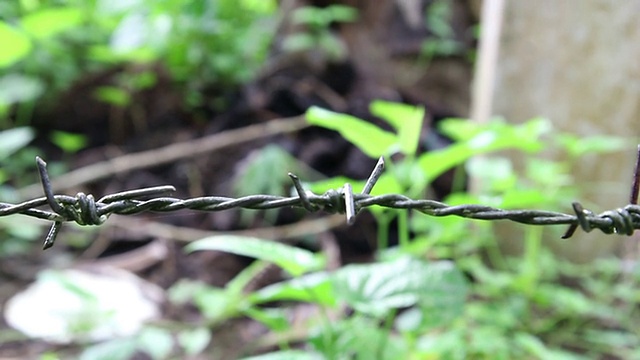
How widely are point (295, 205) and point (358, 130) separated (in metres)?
0.29

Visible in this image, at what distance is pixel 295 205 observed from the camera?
36 cm

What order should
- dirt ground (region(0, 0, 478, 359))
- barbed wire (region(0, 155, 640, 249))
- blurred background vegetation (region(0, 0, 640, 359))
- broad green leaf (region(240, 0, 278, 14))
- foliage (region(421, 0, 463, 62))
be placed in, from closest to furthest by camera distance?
barbed wire (region(0, 155, 640, 249))
blurred background vegetation (region(0, 0, 640, 359))
dirt ground (region(0, 0, 478, 359))
foliage (region(421, 0, 463, 62))
broad green leaf (region(240, 0, 278, 14))

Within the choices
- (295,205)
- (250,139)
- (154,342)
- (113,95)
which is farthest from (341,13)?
(295,205)

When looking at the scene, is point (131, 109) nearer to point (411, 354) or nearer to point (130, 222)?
point (130, 222)

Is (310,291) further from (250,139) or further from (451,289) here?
(250,139)

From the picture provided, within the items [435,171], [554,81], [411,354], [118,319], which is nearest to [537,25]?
[554,81]

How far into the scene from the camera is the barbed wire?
1.10 ft

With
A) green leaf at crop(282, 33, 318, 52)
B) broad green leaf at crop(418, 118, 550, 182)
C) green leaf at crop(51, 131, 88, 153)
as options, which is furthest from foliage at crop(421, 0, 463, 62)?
green leaf at crop(51, 131, 88, 153)

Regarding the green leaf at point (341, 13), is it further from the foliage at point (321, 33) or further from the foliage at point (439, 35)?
the foliage at point (439, 35)

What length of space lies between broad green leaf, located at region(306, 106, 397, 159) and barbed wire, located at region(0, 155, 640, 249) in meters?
0.23

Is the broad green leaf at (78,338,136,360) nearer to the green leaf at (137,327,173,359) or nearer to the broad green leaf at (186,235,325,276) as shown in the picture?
the green leaf at (137,327,173,359)

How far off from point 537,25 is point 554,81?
0.13m

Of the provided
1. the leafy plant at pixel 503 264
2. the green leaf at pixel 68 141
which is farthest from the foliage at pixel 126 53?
the leafy plant at pixel 503 264

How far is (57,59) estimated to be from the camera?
1.69m
